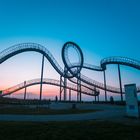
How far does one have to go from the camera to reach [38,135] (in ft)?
24.1

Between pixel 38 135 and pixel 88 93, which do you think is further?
pixel 88 93

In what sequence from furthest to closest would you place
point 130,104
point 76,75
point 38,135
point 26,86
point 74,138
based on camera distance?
point 26,86
point 76,75
point 130,104
point 38,135
point 74,138

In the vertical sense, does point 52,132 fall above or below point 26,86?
below

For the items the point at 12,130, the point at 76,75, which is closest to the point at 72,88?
the point at 76,75

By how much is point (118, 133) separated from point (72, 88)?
40858 millimetres

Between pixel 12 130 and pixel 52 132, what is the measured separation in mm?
2088

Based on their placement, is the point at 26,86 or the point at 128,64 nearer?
the point at 128,64

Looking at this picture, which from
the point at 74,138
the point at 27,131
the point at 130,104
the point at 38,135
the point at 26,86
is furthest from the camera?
the point at 26,86

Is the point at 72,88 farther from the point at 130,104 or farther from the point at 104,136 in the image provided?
the point at 104,136

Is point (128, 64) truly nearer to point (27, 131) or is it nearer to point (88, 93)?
point (88, 93)

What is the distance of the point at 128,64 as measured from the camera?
121 ft

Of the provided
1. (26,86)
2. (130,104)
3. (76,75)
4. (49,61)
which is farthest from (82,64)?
(130,104)

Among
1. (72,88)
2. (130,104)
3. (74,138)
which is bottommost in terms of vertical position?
(74,138)

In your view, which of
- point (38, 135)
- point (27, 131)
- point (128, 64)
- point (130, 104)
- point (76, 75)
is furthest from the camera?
point (76, 75)
